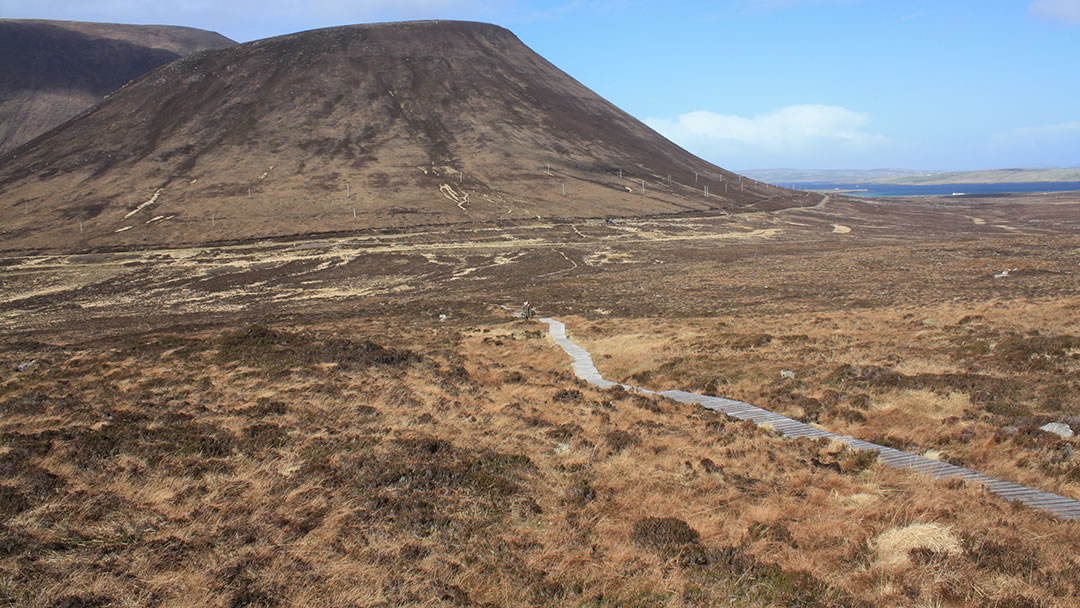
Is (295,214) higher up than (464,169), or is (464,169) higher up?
(464,169)

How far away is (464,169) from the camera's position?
151875 mm

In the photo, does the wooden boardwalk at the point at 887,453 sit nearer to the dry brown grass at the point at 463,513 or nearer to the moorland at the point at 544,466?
the moorland at the point at 544,466

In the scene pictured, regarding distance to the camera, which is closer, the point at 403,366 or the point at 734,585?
the point at 734,585

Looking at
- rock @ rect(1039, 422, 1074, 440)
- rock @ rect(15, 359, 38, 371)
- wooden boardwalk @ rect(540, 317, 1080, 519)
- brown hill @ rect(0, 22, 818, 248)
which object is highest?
brown hill @ rect(0, 22, 818, 248)

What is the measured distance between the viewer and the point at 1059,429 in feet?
45.5

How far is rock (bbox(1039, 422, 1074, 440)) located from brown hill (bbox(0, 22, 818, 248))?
108 m

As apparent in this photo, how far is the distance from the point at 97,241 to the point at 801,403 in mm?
117378

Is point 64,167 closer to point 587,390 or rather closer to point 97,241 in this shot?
point 97,241

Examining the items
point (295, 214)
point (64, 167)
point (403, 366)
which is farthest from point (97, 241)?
point (403, 366)

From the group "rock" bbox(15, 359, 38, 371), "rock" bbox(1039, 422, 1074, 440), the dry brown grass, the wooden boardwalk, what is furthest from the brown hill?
"rock" bbox(1039, 422, 1074, 440)

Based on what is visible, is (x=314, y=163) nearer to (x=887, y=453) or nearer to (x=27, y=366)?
(x=27, y=366)

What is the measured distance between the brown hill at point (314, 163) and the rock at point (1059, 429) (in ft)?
355

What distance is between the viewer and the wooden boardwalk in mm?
10672

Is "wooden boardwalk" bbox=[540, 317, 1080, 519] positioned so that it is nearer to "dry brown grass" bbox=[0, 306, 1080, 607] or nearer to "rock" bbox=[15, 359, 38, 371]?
"dry brown grass" bbox=[0, 306, 1080, 607]
